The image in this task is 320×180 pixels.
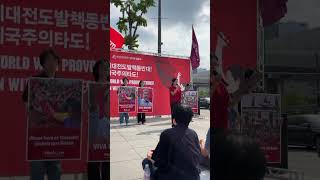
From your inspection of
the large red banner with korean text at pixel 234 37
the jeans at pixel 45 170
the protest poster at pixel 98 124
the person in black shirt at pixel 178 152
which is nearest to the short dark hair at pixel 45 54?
the protest poster at pixel 98 124

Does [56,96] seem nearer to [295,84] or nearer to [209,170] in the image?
[209,170]

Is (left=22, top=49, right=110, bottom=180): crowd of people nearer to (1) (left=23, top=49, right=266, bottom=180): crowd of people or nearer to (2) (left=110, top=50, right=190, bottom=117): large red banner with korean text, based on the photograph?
(1) (left=23, top=49, right=266, bottom=180): crowd of people

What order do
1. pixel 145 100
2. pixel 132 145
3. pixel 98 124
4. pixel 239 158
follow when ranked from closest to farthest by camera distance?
1. pixel 239 158
2. pixel 98 124
3. pixel 132 145
4. pixel 145 100

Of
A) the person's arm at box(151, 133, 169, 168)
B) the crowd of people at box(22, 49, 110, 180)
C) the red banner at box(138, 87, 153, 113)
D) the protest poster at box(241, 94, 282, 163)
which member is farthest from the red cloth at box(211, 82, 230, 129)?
the red banner at box(138, 87, 153, 113)

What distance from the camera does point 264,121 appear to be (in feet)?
22.6

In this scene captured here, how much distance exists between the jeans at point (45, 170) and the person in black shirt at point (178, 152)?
136 centimetres

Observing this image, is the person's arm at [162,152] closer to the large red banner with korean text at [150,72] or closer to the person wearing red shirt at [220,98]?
the person wearing red shirt at [220,98]

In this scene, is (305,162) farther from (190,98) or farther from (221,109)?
(190,98)

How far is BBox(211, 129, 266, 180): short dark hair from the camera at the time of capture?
3.91 metres

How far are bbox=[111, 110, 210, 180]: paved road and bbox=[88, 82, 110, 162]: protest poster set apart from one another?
8.71 ft

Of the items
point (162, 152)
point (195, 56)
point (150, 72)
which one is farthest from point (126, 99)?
point (162, 152)

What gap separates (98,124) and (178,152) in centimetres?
144

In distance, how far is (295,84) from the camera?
267 inches

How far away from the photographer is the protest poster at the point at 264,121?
6.78 meters
